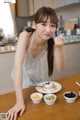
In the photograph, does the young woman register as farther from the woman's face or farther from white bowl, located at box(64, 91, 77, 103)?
white bowl, located at box(64, 91, 77, 103)

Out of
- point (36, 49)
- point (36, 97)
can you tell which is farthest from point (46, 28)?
point (36, 97)

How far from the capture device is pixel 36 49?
53.6 inches

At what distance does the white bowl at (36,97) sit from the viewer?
1.03 m

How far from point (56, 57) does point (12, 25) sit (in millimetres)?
2073

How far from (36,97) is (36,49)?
419 millimetres

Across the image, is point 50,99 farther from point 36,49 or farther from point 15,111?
point 36,49

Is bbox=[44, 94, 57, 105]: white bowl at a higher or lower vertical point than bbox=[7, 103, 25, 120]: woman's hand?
higher

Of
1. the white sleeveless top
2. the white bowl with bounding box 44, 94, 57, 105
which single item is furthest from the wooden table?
the white sleeveless top

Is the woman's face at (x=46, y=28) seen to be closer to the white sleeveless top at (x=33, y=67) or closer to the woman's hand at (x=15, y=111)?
the white sleeveless top at (x=33, y=67)

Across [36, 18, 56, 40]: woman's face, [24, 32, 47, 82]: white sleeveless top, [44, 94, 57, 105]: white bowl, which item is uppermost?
[36, 18, 56, 40]: woman's face

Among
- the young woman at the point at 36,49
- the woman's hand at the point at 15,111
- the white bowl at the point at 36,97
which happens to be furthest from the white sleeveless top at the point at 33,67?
the woman's hand at the point at 15,111

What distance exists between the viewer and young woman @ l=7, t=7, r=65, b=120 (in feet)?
3.53

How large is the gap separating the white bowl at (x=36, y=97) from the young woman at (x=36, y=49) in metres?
0.06

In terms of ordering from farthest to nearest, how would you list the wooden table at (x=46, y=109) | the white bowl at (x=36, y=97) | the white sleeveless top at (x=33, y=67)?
1. the white sleeveless top at (x=33, y=67)
2. the white bowl at (x=36, y=97)
3. the wooden table at (x=46, y=109)
